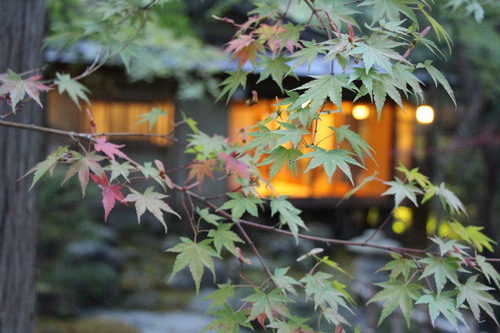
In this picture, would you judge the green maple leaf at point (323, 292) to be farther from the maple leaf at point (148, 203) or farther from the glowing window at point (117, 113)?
the glowing window at point (117, 113)

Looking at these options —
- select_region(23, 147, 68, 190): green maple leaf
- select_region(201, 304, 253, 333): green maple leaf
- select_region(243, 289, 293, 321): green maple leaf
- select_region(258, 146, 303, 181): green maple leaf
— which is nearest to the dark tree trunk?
select_region(23, 147, 68, 190): green maple leaf

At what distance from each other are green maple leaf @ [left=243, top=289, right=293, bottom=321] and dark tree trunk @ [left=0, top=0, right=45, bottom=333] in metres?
1.60

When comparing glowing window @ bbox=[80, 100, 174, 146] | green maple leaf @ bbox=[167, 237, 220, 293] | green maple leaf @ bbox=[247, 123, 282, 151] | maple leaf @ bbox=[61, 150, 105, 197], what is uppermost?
glowing window @ bbox=[80, 100, 174, 146]

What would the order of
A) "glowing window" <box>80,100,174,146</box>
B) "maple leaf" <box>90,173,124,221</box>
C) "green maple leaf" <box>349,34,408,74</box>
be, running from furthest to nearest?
"glowing window" <box>80,100,174,146</box> → "maple leaf" <box>90,173,124,221</box> → "green maple leaf" <box>349,34,408,74</box>

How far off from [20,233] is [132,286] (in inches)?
242

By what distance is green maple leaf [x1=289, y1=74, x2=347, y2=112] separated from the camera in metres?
1.53

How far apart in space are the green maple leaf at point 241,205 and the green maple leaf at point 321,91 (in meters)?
0.60

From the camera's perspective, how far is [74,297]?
24.8 feet

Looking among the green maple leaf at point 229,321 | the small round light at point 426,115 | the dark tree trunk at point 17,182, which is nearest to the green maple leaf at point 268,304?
the green maple leaf at point 229,321

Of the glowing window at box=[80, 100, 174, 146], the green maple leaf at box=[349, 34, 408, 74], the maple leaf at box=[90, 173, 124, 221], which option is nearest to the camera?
the green maple leaf at box=[349, 34, 408, 74]

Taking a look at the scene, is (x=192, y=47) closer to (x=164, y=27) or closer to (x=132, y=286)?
(x=164, y=27)

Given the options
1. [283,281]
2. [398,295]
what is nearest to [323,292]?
[283,281]

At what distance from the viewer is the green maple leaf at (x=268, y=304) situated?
186cm

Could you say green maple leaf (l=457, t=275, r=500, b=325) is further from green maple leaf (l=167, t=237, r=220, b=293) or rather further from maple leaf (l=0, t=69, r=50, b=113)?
maple leaf (l=0, t=69, r=50, b=113)
